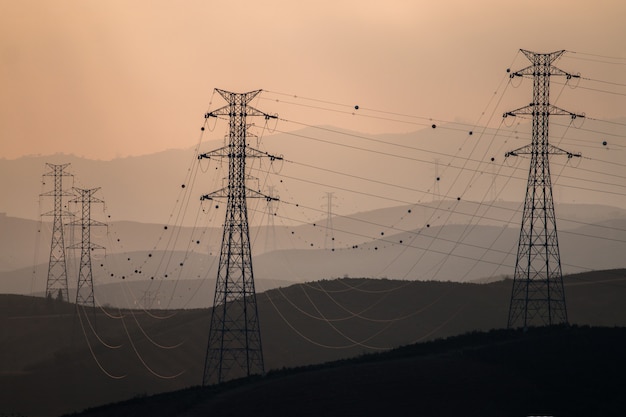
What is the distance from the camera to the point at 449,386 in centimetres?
6475

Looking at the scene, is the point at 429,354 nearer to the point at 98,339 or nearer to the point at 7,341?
the point at 98,339

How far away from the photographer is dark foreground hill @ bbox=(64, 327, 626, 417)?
60625 mm

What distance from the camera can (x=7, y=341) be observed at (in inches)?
5531

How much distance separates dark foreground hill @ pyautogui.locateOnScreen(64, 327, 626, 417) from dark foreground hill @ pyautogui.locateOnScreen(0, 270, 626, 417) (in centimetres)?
3931

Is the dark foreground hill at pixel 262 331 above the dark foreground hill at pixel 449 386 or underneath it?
above

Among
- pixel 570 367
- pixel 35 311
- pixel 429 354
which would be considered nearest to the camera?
pixel 570 367

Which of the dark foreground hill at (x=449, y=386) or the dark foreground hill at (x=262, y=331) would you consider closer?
the dark foreground hill at (x=449, y=386)

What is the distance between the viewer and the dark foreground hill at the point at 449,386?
199ft

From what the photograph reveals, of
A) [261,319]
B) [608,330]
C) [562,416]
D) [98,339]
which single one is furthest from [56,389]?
[562,416]

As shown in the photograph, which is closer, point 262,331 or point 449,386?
point 449,386

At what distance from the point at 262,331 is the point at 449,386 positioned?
2675 inches

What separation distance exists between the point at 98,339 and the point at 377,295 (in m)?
38.0

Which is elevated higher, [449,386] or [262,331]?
[262,331]

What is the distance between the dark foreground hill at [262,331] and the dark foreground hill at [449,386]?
3931 cm
